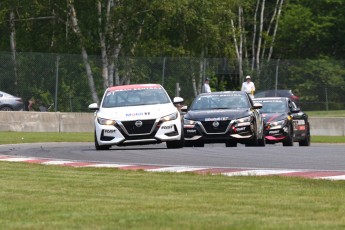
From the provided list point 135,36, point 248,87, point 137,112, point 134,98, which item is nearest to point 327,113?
point 248,87

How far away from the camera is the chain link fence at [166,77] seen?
133ft

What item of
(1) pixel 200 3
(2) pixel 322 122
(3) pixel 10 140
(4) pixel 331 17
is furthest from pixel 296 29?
(3) pixel 10 140

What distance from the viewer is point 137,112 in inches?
1012

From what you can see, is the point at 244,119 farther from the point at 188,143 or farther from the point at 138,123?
the point at 138,123

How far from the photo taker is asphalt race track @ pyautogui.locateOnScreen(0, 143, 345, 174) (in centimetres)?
1952

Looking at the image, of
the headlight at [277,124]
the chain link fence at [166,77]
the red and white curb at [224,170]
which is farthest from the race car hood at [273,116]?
the chain link fence at [166,77]

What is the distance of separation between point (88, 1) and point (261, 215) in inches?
1520

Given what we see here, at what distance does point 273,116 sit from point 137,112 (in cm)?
598

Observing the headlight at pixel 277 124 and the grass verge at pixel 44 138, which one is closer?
the headlight at pixel 277 124

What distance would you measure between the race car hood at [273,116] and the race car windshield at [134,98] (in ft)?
12.7

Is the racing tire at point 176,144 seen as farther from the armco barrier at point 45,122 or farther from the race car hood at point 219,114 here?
the armco barrier at point 45,122

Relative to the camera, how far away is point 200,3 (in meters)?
48.8

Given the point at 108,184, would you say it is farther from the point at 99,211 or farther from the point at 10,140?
the point at 10,140

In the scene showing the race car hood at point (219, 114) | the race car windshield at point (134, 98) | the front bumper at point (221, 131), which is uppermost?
the race car windshield at point (134, 98)
